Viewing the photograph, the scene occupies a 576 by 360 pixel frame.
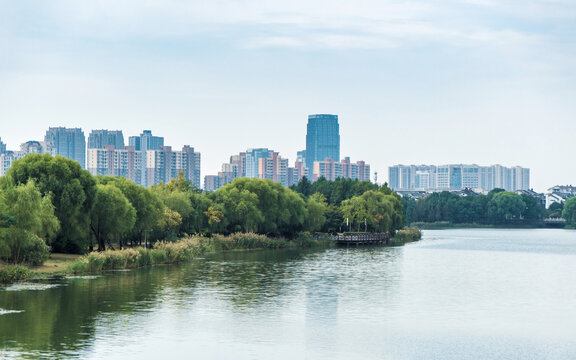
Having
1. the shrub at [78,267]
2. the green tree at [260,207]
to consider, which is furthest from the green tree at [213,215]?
the shrub at [78,267]

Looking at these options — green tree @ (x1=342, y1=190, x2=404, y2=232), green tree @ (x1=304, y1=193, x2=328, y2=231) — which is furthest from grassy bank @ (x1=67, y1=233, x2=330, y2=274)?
green tree @ (x1=342, y1=190, x2=404, y2=232)

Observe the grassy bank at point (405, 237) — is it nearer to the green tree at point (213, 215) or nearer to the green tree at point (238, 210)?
the green tree at point (238, 210)

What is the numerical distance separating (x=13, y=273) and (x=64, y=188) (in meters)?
13.7

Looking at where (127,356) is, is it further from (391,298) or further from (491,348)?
(391,298)

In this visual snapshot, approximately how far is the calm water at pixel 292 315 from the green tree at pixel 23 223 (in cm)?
407

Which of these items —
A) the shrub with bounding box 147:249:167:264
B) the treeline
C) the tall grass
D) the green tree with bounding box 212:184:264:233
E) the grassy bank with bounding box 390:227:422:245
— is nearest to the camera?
the treeline

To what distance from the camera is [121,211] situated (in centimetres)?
7125

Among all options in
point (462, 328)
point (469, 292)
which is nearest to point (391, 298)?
point (469, 292)

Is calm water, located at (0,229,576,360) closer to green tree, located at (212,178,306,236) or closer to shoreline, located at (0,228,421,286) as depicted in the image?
shoreline, located at (0,228,421,286)

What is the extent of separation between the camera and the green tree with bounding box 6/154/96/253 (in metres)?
66.8

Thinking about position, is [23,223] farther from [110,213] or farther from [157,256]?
[157,256]

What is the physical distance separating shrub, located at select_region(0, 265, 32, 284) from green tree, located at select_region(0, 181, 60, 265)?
1787 millimetres

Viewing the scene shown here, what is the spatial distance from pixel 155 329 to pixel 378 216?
102559 millimetres

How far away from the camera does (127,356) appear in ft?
105
